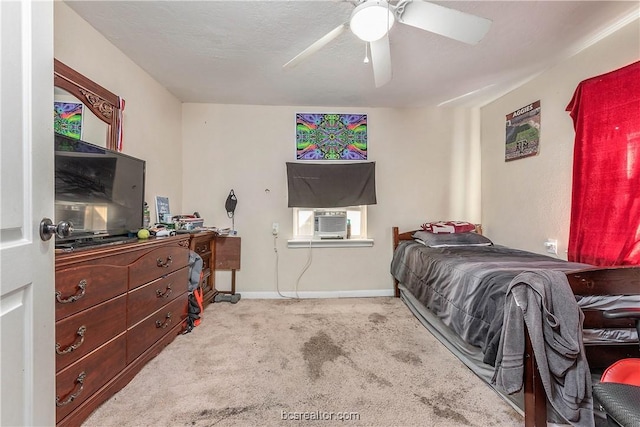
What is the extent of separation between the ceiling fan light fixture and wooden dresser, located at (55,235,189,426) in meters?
1.80

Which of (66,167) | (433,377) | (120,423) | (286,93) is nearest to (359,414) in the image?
Answer: (433,377)

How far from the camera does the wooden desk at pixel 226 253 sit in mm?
3041

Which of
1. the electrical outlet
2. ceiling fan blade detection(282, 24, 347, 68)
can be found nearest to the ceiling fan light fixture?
ceiling fan blade detection(282, 24, 347, 68)

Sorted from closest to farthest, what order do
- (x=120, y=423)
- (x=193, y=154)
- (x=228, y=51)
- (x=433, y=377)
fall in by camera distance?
(x=120, y=423) < (x=433, y=377) < (x=228, y=51) < (x=193, y=154)

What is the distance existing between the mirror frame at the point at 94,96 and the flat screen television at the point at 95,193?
0.36 meters

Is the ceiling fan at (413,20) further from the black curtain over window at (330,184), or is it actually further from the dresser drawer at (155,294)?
the dresser drawer at (155,294)

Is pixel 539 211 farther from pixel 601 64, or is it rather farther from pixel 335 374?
pixel 335 374

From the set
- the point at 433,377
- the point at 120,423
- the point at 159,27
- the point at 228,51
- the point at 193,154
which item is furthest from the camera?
the point at 193,154

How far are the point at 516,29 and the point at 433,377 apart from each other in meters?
2.47

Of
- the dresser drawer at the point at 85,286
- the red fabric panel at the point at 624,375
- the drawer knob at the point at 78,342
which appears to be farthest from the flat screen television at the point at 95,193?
the red fabric panel at the point at 624,375

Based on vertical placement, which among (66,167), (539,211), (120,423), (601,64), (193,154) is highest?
(601,64)

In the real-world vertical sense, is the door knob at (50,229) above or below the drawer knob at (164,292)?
above

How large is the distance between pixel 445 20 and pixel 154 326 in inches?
102

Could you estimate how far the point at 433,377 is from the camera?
167 cm
